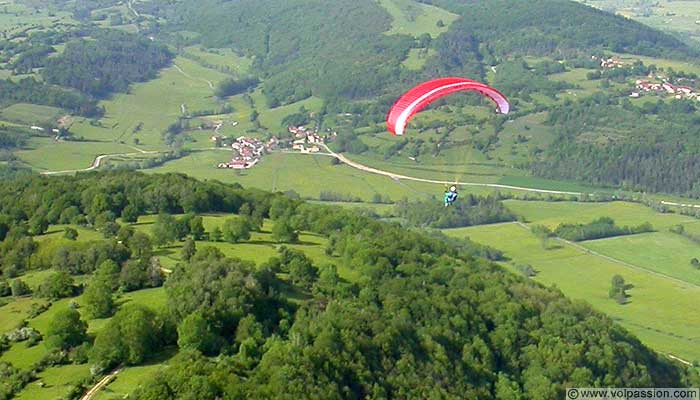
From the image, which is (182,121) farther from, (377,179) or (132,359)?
(132,359)

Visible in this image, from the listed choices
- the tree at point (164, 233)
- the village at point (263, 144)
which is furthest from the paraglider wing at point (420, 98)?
the village at point (263, 144)

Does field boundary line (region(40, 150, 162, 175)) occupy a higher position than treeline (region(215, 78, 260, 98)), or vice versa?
treeline (region(215, 78, 260, 98))

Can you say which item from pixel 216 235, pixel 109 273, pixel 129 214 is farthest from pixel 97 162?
pixel 109 273

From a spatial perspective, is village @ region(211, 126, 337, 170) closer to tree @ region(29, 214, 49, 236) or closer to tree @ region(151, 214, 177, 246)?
tree @ region(29, 214, 49, 236)

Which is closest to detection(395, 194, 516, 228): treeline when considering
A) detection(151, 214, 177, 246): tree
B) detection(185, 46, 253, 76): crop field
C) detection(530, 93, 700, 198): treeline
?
detection(530, 93, 700, 198): treeline

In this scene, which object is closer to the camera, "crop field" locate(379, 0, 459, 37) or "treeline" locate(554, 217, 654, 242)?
"treeline" locate(554, 217, 654, 242)

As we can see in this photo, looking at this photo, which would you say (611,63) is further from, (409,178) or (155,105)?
(155,105)
